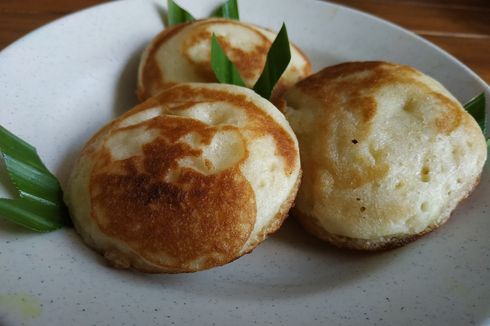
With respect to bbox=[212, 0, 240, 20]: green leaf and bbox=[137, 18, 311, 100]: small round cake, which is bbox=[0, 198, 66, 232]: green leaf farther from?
bbox=[212, 0, 240, 20]: green leaf

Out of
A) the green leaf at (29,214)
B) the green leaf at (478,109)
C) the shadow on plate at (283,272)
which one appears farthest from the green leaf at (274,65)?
the green leaf at (29,214)

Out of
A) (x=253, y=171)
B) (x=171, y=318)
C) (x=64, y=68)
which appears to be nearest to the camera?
(x=171, y=318)

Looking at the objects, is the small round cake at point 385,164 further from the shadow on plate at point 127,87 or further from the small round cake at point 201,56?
the shadow on plate at point 127,87

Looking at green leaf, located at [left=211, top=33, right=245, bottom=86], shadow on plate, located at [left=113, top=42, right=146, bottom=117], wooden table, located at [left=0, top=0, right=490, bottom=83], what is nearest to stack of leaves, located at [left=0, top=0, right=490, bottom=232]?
green leaf, located at [left=211, top=33, right=245, bottom=86]

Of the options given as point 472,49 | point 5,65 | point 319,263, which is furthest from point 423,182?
point 472,49

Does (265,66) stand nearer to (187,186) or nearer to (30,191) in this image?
(187,186)

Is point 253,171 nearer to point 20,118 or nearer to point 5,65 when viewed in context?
point 20,118
